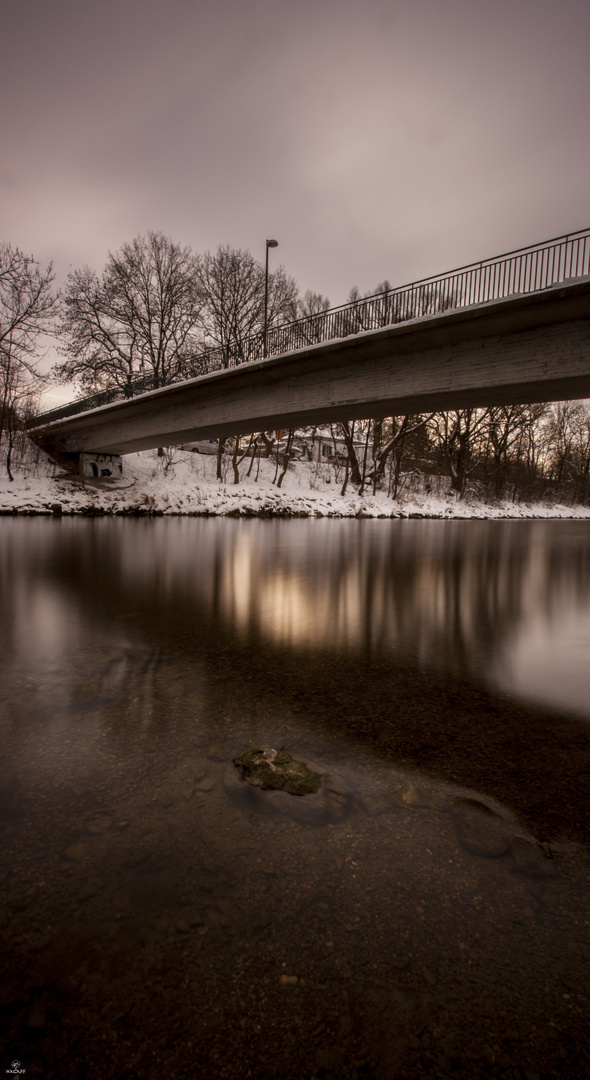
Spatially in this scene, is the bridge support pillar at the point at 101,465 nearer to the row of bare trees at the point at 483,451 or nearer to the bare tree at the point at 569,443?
the row of bare trees at the point at 483,451

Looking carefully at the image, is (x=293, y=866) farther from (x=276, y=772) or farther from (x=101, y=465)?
(x=101, y=465)

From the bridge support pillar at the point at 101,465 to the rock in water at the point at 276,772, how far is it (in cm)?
2818

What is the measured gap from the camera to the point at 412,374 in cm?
1362

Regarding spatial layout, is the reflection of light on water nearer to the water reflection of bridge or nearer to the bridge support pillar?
the water reflection of bridge

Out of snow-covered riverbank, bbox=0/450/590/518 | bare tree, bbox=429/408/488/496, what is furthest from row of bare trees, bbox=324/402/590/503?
snow-covered riverbank, bbox=0/450/590/518

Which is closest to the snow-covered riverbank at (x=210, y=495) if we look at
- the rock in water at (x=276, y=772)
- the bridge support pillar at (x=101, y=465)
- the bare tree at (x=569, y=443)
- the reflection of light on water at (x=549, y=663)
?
the bridge support pillar at (x=101, y=465)

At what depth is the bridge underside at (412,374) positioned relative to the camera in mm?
10859

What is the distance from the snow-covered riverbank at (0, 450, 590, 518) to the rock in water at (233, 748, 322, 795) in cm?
2261

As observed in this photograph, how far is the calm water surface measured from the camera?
3.08 ft

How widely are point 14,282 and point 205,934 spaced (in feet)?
97.3

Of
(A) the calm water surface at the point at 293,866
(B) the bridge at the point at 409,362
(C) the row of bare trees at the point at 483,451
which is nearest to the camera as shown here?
(A) the calm water surface at the point at 293,866

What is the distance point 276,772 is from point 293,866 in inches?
19.3

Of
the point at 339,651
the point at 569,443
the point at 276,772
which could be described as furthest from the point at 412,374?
the point at 569,443

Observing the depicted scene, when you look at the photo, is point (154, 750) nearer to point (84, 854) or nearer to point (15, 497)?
point (84, 854)
